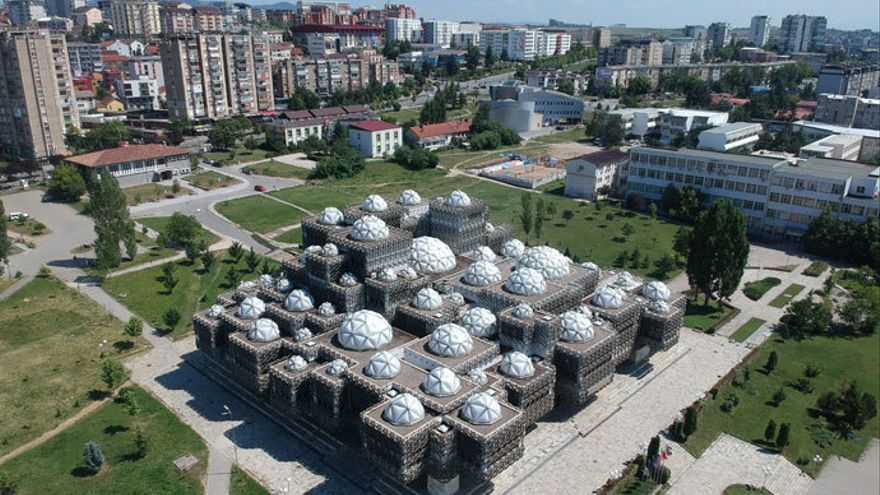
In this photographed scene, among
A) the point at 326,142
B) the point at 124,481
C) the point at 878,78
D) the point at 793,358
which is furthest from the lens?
the point at 878,78

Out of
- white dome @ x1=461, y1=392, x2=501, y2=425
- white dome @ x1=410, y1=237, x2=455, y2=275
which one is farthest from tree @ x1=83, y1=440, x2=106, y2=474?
white dome @ x1=410, y1=237, x2=455, y2=275

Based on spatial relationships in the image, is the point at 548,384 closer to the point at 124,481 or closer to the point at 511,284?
the point at 511,284

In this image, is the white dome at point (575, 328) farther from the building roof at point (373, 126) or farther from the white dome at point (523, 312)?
the building roof at point (373, 126)

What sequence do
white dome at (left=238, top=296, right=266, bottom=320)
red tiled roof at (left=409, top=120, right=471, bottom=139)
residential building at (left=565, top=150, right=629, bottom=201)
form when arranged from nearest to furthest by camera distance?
1. white dome at (left=238, top=296, right=266, bottom=320)
2. residential building at (left=565, top=150, right=629, bottom=201)
3. red tiled roof at (left=409, top=120, right=471, bottom=139)

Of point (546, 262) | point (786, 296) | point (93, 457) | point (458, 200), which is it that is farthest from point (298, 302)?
point (786, 296)

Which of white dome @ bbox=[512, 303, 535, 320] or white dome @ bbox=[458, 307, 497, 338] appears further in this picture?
white dome @ bbox=[458, 307, 497, 338]

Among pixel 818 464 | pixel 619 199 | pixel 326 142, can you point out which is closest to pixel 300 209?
pixel 326 142

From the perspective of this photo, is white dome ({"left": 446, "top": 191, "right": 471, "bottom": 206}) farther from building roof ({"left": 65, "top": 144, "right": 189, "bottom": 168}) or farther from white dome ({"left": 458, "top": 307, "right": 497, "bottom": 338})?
building roof ({"left": 65, "top": 144, "right": 189, "bottom": 168})
